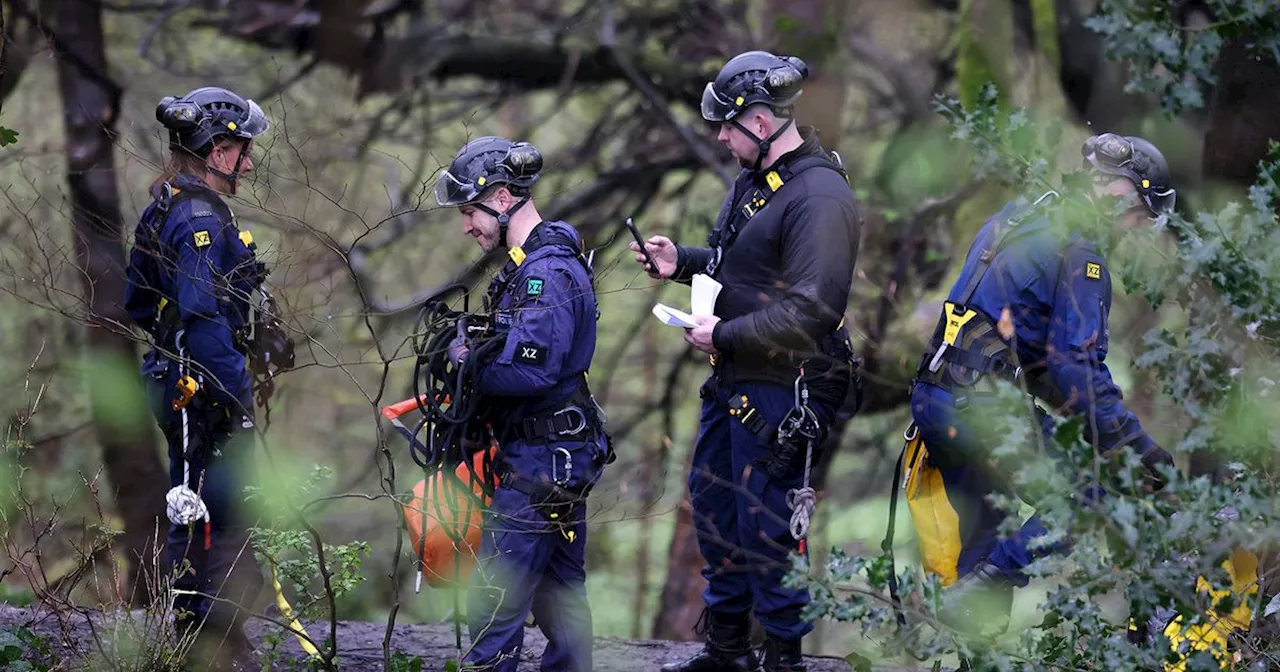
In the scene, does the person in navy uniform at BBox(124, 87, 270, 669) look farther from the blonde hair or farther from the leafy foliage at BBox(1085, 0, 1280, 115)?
the leafy foliage at BBox(1085, 0, 1280, 115)

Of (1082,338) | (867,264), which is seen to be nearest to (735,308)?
(1082,338)

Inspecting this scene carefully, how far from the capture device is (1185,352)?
385cm

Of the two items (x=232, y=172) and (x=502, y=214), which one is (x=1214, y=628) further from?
(x=232, y=172)

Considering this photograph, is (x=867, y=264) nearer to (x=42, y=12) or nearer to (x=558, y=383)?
(x=558, y=383)

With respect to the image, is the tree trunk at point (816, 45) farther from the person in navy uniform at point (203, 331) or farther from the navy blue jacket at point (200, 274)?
the navy blue jacket at point (200, 274)

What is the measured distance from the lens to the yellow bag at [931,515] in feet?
17.1

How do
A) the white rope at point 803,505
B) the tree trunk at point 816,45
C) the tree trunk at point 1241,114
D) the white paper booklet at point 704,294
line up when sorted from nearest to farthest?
the white rope at point 803,505 < the white paper booklet at point 704,294 < the tree trunk at point 1241,114 < the tree trunk at point 816,45

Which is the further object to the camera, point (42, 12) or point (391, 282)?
point (391, 282)

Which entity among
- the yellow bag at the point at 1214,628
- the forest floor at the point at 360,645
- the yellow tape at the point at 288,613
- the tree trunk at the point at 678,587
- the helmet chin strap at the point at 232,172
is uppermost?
the helmet chin strap at the point at 232,172

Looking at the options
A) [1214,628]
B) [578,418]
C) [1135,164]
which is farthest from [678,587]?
[1214,628]

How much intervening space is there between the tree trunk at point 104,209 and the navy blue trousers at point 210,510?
11.2 feet

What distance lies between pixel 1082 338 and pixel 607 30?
5.42m

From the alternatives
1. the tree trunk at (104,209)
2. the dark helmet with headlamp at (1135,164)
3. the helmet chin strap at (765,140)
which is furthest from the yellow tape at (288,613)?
the tree trunk at (104,209)

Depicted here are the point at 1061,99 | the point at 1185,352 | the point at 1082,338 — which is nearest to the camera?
the point at 1185,352
